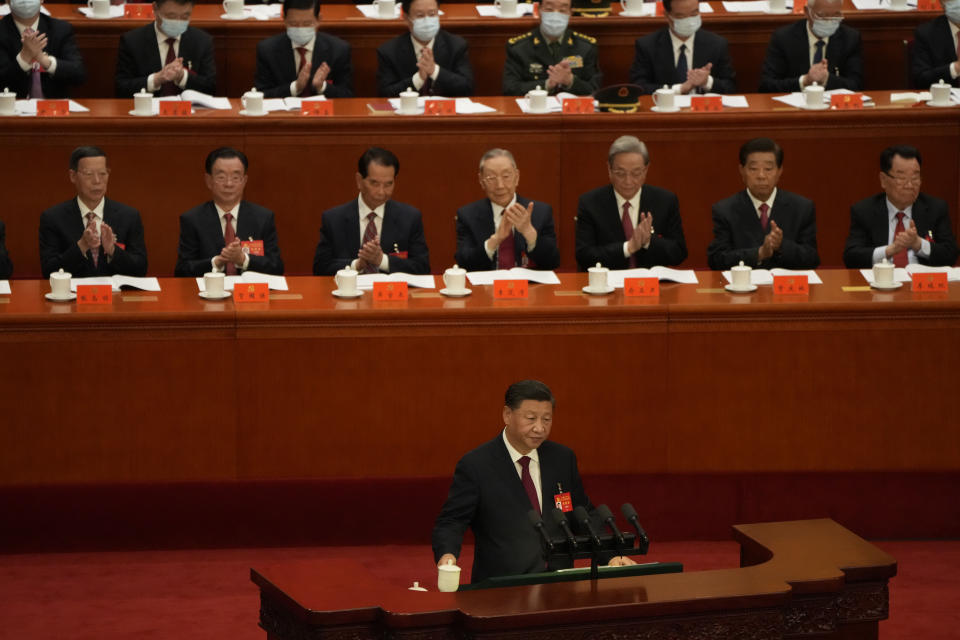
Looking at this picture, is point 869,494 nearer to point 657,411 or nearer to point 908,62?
point 657,411

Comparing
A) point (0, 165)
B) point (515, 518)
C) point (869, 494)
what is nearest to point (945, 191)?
point (869, 494)

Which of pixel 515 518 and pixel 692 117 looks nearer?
pixel 515 518

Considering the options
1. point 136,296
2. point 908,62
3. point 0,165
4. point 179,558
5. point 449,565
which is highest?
point 908,62

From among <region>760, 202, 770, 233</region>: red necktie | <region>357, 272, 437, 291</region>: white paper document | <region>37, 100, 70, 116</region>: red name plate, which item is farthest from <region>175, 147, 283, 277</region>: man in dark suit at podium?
<region>760, 202, 770, 233</region>: red necktie

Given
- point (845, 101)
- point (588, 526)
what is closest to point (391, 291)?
point (588, 526)

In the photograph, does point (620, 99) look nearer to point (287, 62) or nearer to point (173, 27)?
point (287, 62)

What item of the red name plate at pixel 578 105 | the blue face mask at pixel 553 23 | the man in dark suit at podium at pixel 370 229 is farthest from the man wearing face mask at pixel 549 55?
the man in dark suit at podium at pixel 370 229

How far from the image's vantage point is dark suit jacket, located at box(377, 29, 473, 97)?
836cm

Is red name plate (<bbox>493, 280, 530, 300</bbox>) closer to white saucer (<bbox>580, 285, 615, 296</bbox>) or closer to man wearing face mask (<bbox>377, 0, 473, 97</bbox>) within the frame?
white saucer (<bbox>580, 285, 615, 296</bbox>)

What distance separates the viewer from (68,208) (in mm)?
6613

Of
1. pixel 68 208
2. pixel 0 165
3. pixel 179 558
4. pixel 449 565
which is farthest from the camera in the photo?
pixel 0 165

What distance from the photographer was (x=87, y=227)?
6270mm

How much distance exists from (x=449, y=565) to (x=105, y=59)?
222 inches

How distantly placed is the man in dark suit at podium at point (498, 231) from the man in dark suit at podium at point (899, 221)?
1.33 meters
